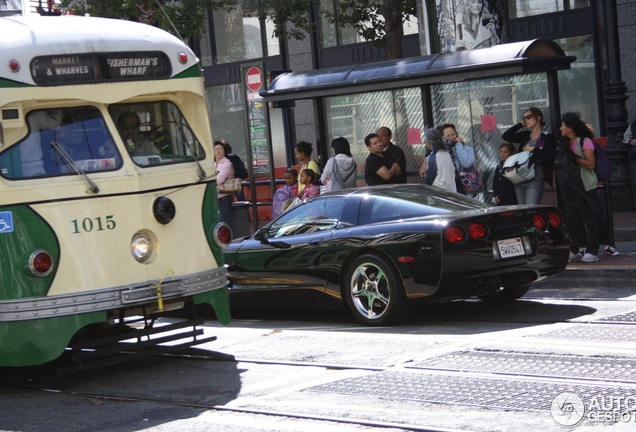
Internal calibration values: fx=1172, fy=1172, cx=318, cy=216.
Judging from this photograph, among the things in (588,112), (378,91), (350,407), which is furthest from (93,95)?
(588,112)

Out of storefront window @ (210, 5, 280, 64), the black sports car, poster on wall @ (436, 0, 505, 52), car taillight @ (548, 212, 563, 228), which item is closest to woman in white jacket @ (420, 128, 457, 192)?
the black sports car

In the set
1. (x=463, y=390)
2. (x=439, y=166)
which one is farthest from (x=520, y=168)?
(x=463, y=390)

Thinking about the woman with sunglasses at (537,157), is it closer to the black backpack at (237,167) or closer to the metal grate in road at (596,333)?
the metal grate in road at (596,333)

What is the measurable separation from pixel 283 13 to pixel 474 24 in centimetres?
516

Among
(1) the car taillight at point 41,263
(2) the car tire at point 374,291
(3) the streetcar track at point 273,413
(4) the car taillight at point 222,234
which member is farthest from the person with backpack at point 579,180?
(1) the car taillight at point 41,263

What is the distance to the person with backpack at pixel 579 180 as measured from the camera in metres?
13.2

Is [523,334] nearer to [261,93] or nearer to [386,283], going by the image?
[386,283]

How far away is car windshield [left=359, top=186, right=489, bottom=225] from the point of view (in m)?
11.1

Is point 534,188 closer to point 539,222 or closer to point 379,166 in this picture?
point 379,166

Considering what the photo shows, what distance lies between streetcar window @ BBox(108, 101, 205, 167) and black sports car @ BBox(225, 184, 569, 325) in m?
2.07

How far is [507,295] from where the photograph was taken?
38.9 ft

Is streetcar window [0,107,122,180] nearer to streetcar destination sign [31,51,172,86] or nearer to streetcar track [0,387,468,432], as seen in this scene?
streetcar destination sign [31,51,172,86]

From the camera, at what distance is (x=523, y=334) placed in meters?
9.77

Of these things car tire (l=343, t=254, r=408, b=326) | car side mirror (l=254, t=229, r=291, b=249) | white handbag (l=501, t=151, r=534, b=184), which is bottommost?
car tire (l=343, t=254, r=408, b=326)
